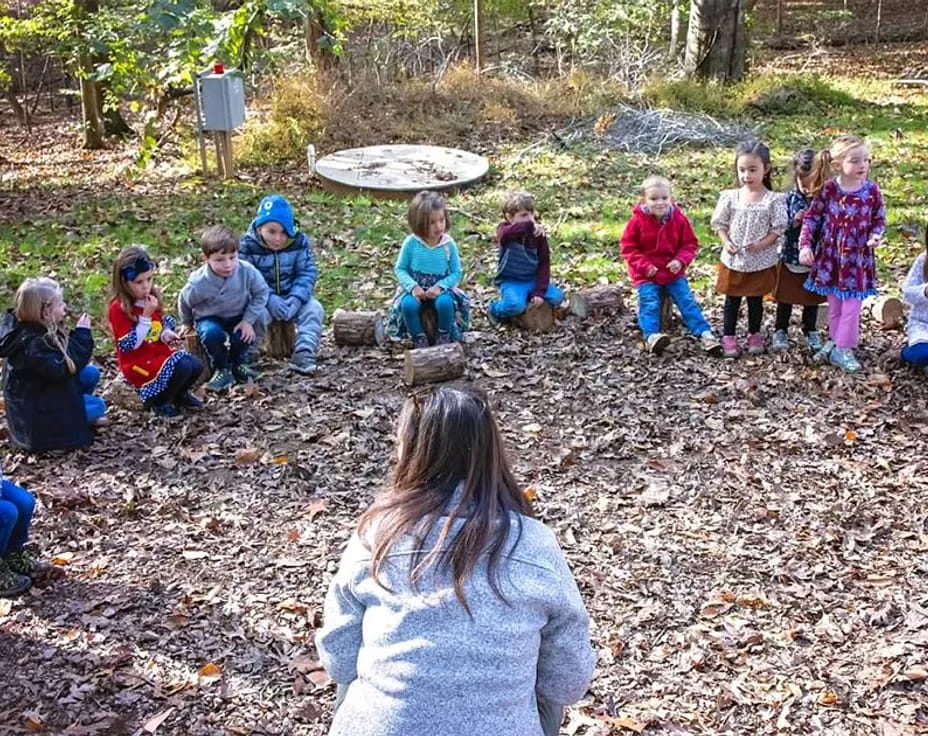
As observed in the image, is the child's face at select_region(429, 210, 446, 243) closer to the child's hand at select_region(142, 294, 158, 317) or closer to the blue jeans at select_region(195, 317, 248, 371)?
the blue jeans at select_region(195, 317, 248, 371)

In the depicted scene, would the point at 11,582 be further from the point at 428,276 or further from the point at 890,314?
the point at 890,314

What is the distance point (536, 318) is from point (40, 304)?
3457mm

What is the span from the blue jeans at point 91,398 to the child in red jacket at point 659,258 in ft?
Result: 11.7

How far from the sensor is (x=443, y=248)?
696 centimetres

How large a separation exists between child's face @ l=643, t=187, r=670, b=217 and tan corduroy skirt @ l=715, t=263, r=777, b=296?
0.59 meters

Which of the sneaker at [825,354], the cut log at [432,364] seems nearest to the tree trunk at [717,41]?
the sneaker at [825,354]

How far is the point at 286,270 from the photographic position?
6.94m

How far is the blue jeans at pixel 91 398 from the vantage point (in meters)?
5.91

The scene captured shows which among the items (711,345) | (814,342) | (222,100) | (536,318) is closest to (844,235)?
(814,342)

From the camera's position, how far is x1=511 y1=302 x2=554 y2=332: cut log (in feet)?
24.1

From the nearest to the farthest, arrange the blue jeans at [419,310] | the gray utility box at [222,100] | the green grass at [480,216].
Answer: the blue jeans at [419,310] < the green grass at [480,216] < the gray utility box at [222,100]

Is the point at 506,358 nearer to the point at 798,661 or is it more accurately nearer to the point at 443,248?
the point at 443,248

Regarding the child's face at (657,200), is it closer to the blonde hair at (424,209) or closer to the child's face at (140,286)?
the blonde hair at (424,209)

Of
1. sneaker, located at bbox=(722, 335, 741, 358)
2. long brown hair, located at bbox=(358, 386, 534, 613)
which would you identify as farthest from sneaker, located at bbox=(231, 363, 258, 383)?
long brown hair, located at bbox=(358, 386, 534, 613)
